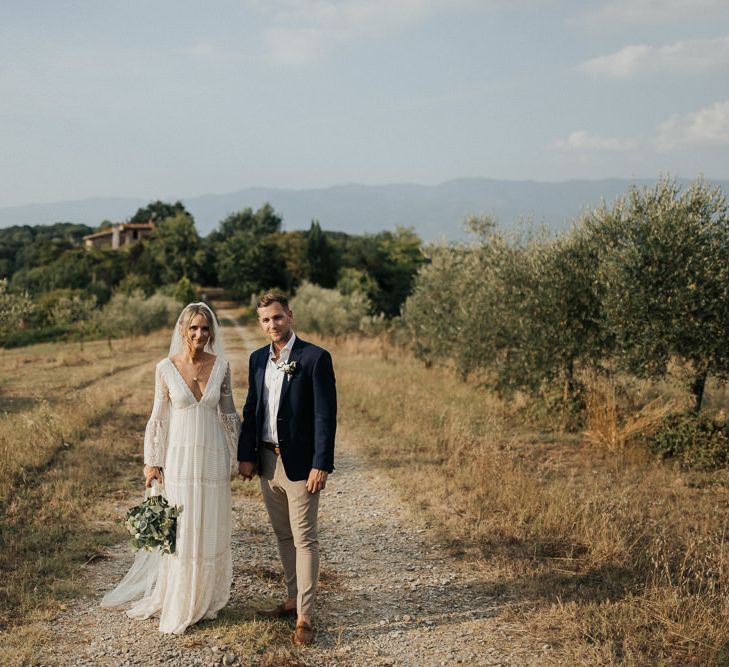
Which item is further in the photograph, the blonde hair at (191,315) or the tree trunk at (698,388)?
the tree trunk at (698,388)

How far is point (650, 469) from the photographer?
1065cm

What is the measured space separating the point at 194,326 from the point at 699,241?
30.2ft

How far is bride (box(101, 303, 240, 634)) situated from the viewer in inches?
203

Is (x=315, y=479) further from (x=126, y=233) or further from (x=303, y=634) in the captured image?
(x=126, y=233)

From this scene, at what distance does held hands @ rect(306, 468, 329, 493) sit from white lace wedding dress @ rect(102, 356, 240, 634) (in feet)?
2.53

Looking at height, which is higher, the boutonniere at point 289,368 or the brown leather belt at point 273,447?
the boutonniere at point 289,368

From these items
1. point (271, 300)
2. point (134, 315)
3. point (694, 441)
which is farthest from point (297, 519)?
point (134, 315)

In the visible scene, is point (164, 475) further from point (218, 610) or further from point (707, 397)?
point (707, 397)

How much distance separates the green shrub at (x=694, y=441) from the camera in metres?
10.7

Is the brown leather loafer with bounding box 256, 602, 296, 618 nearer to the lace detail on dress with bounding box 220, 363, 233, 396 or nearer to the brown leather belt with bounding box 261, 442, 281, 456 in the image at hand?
the brown leather belt with bounding box 261, 442, 281, 456

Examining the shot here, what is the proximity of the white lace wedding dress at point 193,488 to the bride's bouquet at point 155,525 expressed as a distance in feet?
0.21

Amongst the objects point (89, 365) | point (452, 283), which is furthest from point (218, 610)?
point (89, 365)

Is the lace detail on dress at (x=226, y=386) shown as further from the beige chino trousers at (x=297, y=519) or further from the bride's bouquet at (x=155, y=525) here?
the bride's bouquet at (x=155, y=525)

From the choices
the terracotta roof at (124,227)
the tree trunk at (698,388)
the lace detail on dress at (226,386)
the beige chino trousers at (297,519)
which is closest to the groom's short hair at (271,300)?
the lace detail on dress at (226,386)
